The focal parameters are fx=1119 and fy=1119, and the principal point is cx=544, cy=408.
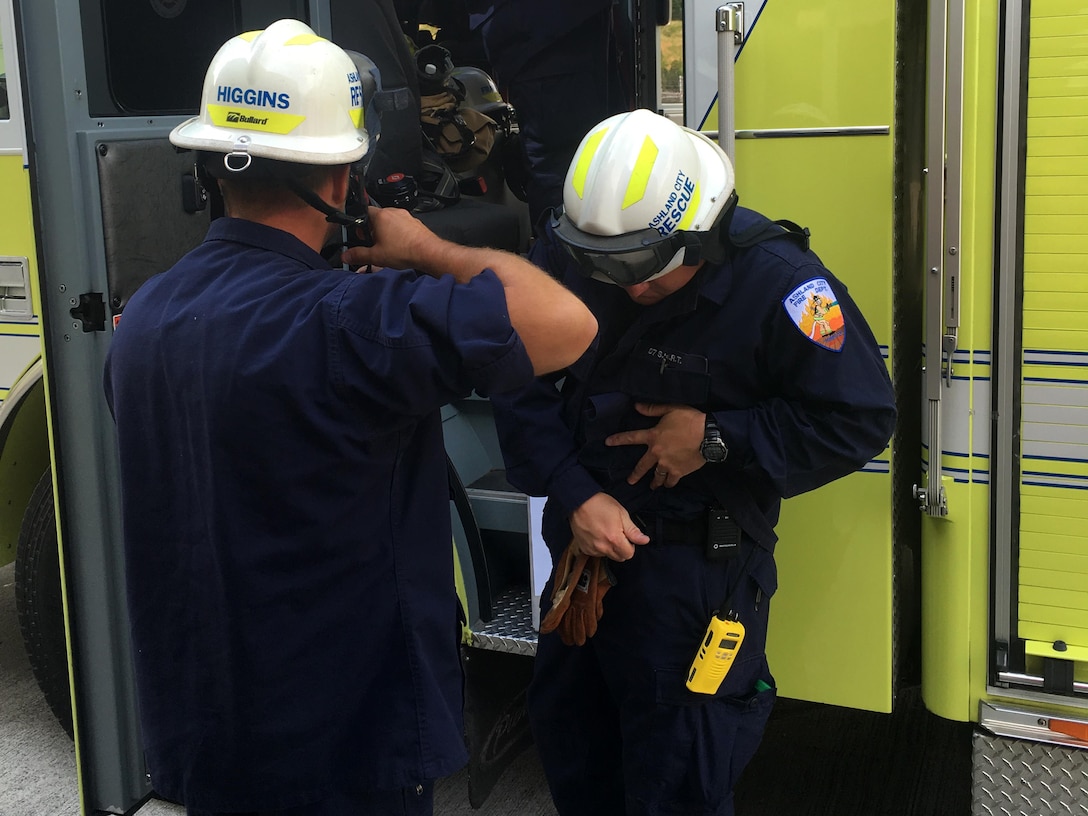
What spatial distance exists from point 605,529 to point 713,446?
26cm

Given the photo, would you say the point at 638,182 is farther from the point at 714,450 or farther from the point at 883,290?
the point at 883,290

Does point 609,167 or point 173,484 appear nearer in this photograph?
point 173,484

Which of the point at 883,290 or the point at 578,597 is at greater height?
the point at 883,290

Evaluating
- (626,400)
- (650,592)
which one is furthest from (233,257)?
(650,592)

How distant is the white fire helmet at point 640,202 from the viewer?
76.8 inches

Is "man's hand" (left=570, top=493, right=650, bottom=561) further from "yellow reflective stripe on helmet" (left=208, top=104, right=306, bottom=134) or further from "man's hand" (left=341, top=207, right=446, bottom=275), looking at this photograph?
"yellow reflective stripe on helmet" (left=208, top=104, right=306, bottom=134)

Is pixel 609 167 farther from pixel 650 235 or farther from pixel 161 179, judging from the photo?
pixel 161 179

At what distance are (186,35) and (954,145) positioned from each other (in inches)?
74.0

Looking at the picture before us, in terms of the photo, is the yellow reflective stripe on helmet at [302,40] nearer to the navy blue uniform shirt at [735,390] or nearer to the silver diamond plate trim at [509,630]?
the navy blue uniform shirt at [735,390]

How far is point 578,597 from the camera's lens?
224 cm

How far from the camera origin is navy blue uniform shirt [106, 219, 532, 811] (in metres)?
1.53

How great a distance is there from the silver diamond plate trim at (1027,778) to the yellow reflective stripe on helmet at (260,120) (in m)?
1.88

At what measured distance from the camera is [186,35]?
2.84 m

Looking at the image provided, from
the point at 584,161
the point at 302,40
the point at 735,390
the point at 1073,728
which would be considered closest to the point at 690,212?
the point at 584,161
